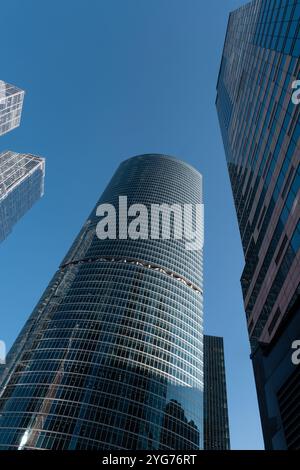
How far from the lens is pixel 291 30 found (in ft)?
141

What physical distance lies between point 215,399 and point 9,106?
547 feet

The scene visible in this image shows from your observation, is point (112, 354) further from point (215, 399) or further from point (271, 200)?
point (215, 399)

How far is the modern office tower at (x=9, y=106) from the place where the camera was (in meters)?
167

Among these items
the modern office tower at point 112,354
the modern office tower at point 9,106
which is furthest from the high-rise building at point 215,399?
the modern office tower at point 9,106

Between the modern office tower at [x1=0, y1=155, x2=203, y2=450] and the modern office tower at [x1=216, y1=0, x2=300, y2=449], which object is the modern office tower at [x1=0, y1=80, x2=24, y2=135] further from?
the modern office tower at [x1=216, y1=0, x2=300, y2=449]

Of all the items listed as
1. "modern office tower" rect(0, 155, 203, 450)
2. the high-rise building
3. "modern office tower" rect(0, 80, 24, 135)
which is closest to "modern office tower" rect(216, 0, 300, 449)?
"modern office tower" rect(0, 155, 203, 450)

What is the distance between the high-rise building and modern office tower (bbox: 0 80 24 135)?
493 ft

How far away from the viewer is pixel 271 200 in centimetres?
4675

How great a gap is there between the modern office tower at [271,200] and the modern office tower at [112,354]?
143 ft

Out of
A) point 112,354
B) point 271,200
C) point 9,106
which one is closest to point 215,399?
point 112,354

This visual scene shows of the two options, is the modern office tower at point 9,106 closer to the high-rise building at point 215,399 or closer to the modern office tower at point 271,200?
the modern office tower at point 271,200

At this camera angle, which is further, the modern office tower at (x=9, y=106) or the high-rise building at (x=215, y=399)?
the modern office tower at (x=9, y=106)

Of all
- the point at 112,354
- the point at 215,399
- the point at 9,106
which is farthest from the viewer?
the point at 9,106
